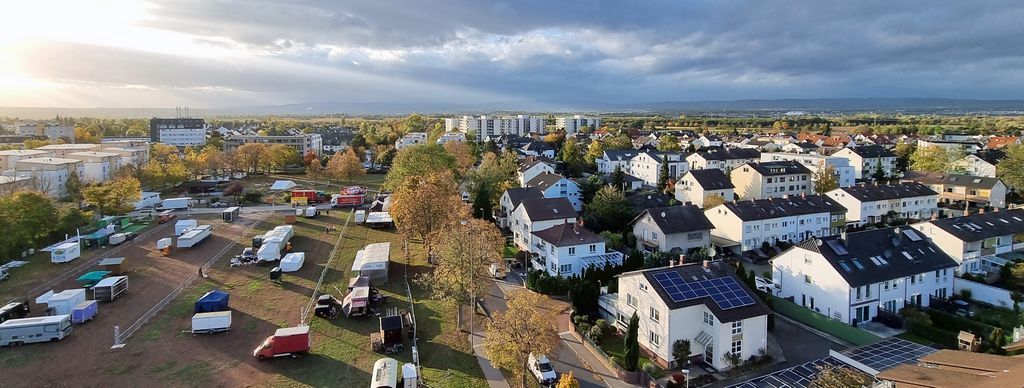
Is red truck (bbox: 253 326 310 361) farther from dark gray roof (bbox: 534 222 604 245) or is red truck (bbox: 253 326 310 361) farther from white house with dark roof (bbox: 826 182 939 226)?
white house with dark roof (bbox: 826 182 939 226)

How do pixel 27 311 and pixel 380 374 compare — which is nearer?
pixel 380 374

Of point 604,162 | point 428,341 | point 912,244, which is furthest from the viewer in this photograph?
point 604,162

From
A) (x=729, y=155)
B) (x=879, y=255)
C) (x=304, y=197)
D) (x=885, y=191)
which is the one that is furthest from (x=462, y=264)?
(x=729, y=155)

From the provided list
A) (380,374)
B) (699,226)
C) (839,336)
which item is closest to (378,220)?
(699,226)

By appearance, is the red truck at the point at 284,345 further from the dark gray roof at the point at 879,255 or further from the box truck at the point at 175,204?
the box truck at the point at 175,204

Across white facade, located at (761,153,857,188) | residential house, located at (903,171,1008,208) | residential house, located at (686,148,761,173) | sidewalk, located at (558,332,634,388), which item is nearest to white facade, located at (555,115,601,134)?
residential house, located at (686,148,761,173)

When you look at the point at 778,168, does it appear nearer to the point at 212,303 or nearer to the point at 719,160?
the point at 719,160

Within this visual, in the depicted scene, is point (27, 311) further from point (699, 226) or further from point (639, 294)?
point (699, 226)

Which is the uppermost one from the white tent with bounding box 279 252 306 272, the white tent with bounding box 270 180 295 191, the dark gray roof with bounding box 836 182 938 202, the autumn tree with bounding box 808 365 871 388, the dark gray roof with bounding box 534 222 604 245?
the dark gray roof with bounding box 836 182 938 202
